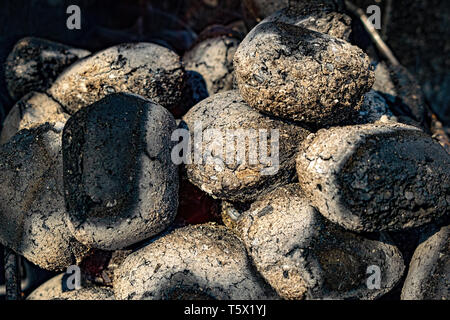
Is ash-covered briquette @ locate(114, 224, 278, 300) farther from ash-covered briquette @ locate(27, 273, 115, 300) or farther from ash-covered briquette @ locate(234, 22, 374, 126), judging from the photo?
ash-covered briquette @ locate(234, 22, 374, 126)

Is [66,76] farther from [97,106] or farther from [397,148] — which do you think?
[397,148]

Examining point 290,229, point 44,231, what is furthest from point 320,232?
point 44,231

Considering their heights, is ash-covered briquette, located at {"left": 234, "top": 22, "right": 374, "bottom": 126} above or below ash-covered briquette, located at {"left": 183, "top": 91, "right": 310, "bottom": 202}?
above

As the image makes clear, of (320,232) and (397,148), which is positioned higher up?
(397,148)

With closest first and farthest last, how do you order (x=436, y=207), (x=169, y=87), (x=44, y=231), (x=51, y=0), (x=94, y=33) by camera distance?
(x=436, y=207) < (x=44, y=231) < (x=169, y=87) < (x=51, y=0) < (x=94, y=33)

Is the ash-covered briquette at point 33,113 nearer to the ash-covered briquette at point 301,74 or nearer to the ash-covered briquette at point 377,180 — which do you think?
the ash-covered briquette at point 301,74

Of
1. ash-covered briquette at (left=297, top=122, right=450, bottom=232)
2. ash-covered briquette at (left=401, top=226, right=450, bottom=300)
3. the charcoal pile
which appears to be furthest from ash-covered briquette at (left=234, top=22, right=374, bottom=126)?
ash-covered briquette at (left=401, top=226, right=450, bottom=300)
